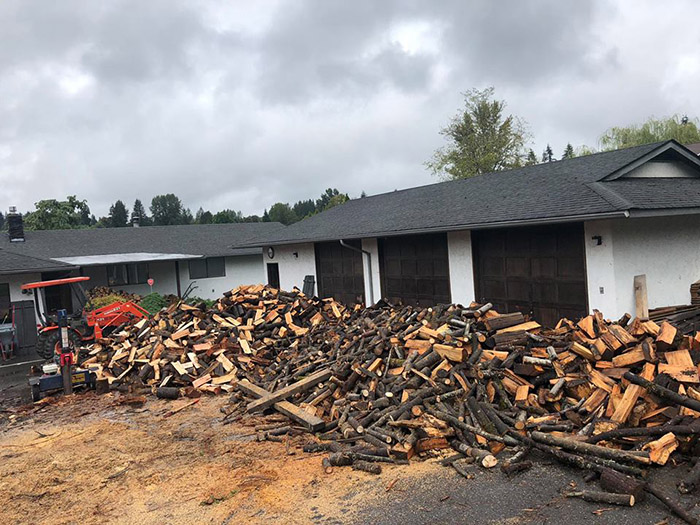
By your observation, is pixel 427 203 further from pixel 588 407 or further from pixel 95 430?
pixel 95 430

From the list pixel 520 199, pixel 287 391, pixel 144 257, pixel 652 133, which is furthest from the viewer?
pixel 652 133

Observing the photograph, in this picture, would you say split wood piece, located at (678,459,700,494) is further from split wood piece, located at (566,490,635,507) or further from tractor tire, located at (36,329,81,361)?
tractor tire, located at (36,329,81,361)

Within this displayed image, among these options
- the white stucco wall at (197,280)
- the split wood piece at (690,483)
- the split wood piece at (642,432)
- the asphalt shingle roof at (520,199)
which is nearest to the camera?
the split wood piece at (690,483)

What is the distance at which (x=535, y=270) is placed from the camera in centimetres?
1086

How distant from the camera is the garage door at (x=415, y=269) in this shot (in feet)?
43.6

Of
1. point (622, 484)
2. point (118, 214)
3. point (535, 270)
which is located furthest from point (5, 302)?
point (118, 214)

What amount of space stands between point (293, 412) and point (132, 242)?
24.0 m

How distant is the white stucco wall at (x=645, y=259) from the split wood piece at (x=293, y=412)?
232 inches

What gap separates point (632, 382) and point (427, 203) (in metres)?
9.99

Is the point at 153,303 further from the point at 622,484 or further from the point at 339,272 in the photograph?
the point at 622,484

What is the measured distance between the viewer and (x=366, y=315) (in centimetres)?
1297

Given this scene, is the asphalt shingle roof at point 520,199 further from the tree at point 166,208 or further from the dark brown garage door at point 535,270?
the tree at point 166,208

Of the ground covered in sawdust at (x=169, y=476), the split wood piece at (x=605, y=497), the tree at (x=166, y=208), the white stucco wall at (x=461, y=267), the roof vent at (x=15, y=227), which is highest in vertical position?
the tree at (x=166, y=208)

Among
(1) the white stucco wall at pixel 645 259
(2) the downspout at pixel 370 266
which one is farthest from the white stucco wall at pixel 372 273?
(1) the white stucco wall at pixel 645 259
